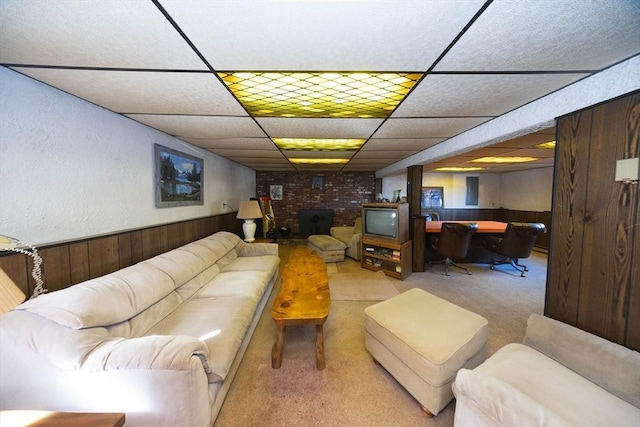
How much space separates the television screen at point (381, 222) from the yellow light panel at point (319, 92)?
1.96m

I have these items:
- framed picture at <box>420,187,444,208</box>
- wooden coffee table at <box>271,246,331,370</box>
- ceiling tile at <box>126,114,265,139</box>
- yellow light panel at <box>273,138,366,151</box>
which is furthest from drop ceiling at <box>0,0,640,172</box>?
framed picture at <box>420,187,444,208</box>

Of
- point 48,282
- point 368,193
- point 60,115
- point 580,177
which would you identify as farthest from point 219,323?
point 368,193

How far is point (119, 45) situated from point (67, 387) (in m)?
1.66

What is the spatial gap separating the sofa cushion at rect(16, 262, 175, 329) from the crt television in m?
3.02

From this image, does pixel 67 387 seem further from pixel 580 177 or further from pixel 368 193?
pixel 368 193

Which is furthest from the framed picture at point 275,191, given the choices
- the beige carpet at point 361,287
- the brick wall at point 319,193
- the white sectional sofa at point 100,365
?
the white sectional sofa at point 100,365

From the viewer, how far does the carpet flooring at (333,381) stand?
1327 mm

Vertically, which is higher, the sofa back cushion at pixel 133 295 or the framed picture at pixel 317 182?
the framed picture at pixel 317 182

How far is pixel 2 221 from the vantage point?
1.24m

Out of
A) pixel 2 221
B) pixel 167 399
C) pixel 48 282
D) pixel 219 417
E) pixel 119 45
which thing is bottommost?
pixel 219 417

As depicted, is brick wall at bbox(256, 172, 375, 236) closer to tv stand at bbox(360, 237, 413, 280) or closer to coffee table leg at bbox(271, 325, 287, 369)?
tv stand at bbox(360, 237, 413, 280)

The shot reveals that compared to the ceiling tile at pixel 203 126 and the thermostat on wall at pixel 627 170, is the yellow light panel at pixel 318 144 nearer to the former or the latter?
the ceiling tile at pixel 203 126

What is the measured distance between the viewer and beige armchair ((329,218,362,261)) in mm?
4652

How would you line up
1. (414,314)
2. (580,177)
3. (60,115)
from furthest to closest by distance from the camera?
(414,314)
(60,115)
(580,177)
